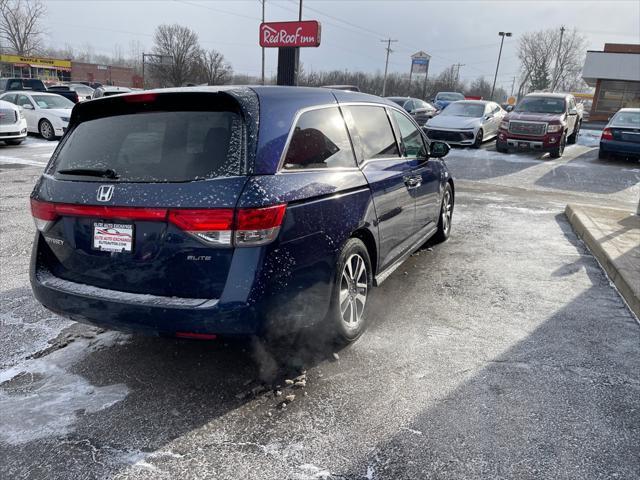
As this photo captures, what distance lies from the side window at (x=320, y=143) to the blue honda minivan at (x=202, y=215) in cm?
1

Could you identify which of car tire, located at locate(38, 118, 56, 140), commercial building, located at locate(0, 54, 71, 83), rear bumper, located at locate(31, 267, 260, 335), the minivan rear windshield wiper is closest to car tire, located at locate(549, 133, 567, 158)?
rear bumper, located at locate(31, 267, 260, 335)

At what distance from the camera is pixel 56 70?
70.4 m

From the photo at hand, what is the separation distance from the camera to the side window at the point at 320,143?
2.98 m

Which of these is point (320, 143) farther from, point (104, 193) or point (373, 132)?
point (104, 193)

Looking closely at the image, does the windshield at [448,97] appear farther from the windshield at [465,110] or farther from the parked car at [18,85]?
the parked car at [18,85]

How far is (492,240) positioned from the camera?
21.1ft

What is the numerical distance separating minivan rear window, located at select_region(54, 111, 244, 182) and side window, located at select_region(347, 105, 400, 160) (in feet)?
4.03

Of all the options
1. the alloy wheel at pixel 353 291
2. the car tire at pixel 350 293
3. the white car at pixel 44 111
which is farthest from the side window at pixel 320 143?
the white car at pixel 44 111

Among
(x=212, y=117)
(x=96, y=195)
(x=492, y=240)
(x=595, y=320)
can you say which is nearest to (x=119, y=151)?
(x=96, y=195)

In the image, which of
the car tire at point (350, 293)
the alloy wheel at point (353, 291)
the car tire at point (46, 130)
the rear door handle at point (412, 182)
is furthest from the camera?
the car tire at point (46, 130)

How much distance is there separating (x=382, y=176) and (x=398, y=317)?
1153 mm

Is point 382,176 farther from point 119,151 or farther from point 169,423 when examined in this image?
point 169,423

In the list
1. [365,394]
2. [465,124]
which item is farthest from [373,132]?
[465,124]

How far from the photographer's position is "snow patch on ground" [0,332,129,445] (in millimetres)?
2596
